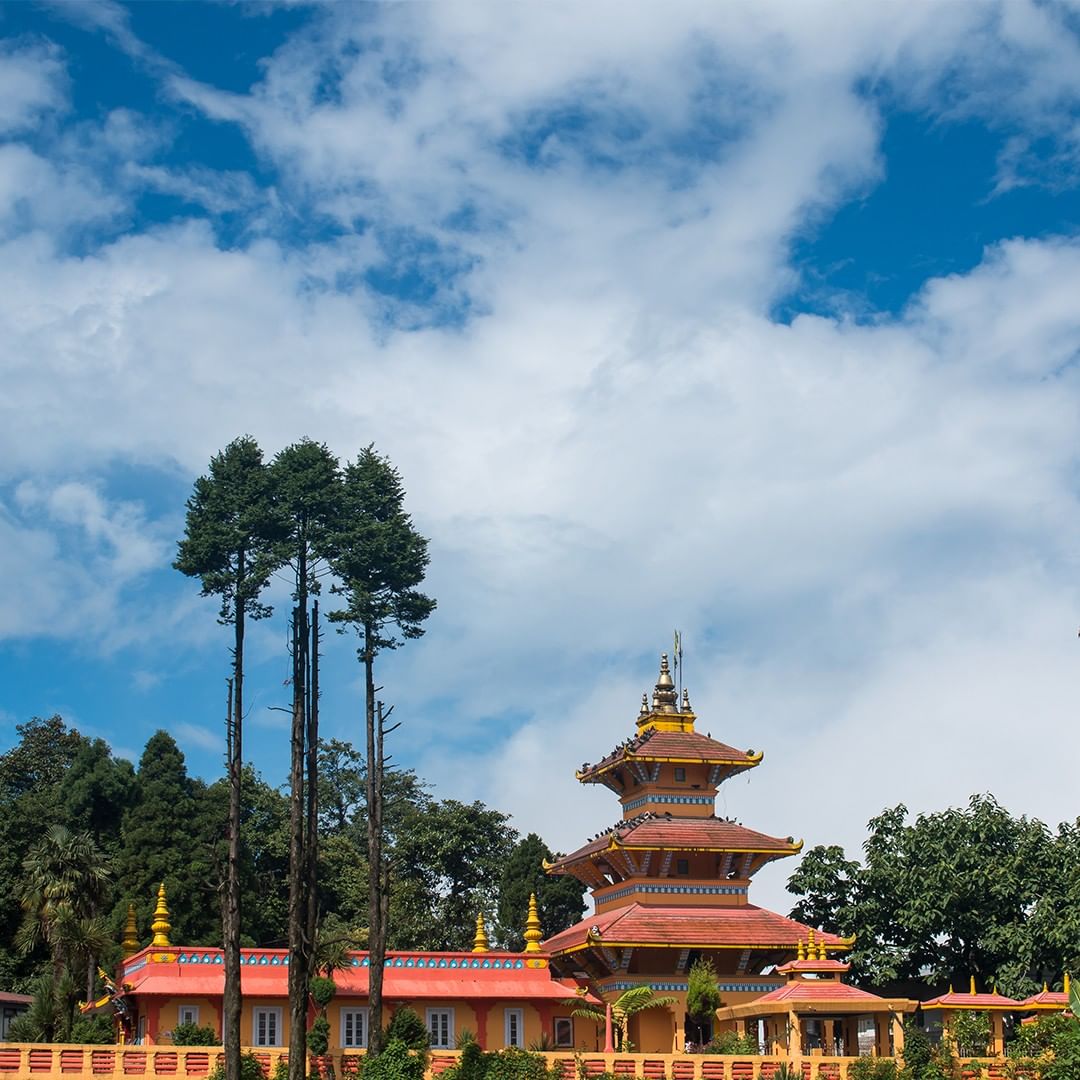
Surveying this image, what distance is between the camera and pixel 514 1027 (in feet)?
164

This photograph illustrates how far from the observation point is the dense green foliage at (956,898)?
198ft

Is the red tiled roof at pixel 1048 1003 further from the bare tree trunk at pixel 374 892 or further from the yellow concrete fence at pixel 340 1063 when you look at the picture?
the bare tree trunk at pixel 374 892

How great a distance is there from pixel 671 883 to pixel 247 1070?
16.7 m

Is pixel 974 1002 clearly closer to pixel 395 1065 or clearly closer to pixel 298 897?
pixel 395 1065

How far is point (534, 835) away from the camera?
70312mm

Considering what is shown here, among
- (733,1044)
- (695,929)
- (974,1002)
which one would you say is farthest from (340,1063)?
(974,1002)

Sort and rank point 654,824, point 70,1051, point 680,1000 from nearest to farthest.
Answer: point 70,1051, point 680,1000, point 654,824

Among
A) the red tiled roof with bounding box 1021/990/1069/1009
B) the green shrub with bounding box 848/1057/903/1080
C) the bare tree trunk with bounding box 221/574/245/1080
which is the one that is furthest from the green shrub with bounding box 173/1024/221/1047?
the red tiled roof with bounding box 1021/990/1069/1009

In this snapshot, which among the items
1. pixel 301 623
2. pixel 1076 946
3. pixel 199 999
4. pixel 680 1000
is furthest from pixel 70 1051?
pixel 1076 946

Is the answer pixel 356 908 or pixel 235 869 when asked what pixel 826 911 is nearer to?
pixel 356 908

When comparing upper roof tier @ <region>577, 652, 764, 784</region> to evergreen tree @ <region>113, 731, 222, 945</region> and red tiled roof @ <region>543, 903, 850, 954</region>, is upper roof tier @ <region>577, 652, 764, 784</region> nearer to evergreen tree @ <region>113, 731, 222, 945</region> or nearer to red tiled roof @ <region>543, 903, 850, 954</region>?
red tiled roof @ <region>543, 903, 850, 954</region>

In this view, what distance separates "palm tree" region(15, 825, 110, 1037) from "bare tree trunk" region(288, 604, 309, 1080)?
762 centimetres

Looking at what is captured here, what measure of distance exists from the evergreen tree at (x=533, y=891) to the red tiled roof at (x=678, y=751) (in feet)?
37.3

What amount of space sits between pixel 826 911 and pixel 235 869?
26618 millimetres
